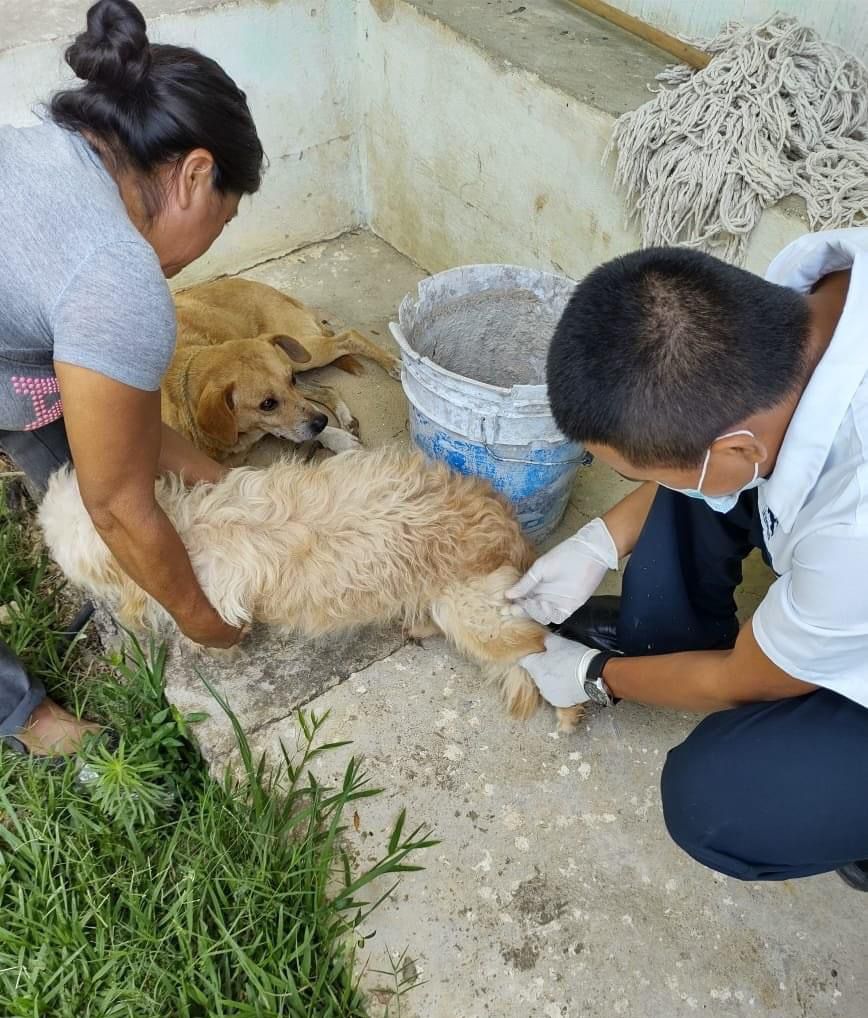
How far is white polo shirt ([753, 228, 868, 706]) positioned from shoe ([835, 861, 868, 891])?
618 mm

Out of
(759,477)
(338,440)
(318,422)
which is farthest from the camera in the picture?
(338,440)

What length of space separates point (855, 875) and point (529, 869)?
26.2 inches

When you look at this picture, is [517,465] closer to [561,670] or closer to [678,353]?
[561,670]

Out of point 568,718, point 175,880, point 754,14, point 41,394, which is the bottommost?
point 175,880

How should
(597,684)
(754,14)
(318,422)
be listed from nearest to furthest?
(597,684) → (754,14) → (318,422)

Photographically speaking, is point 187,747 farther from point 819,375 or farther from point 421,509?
point 819,375

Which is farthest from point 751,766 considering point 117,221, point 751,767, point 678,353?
point 117,221

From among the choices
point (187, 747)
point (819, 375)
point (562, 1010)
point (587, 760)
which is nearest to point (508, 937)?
point (562, 1010)

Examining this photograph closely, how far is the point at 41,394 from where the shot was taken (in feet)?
6.24

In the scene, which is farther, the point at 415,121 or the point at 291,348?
the point at 415,121

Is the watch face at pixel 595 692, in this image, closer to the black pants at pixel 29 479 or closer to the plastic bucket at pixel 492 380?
the plastic bucket at pixel 492 380

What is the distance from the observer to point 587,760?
6.57 ft

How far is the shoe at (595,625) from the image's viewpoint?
2.21m

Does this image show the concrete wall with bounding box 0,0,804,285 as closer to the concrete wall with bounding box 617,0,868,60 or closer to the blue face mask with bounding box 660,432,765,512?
the concrete wall with bounding box 617,0,868,60
